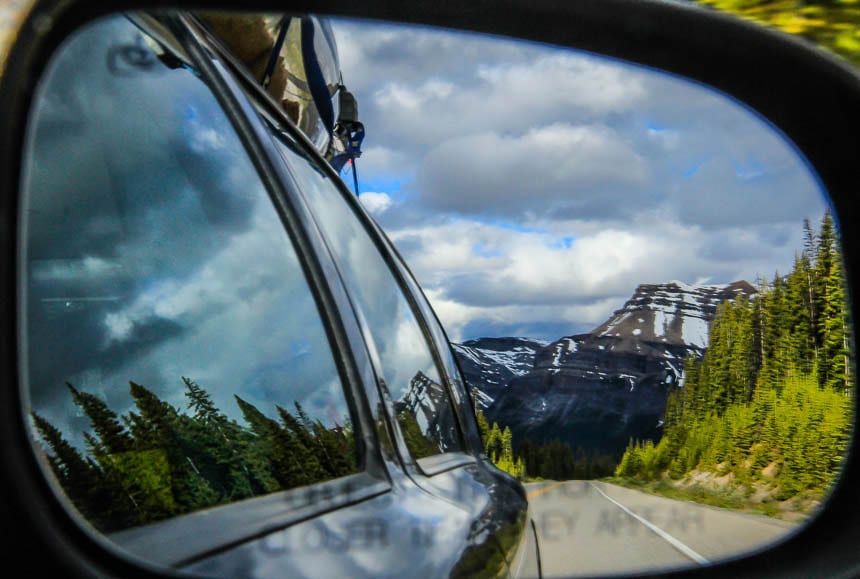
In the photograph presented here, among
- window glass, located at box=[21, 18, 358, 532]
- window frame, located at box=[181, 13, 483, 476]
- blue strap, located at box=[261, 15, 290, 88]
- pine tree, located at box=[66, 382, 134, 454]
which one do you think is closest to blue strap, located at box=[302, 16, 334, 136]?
blue strap, located at box=[261, 15, 290, 88]

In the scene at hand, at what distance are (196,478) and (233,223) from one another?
0.55 m

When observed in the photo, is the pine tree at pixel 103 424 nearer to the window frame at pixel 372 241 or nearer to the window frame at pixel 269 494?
the window frame at pixel 269 494

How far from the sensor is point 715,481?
2219 mm

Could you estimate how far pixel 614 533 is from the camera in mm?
1769

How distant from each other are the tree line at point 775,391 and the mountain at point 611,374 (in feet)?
0.16

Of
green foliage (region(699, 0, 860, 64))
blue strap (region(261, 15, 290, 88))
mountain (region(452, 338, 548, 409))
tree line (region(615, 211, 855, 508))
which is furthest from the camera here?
green foliage (region(699, 0, 860, 64))

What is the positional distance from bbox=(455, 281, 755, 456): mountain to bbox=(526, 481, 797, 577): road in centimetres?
12

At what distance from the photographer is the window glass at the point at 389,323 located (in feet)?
6.70

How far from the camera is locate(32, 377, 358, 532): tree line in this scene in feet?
3.97

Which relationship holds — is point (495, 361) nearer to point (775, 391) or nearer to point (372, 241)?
point (372, 241)

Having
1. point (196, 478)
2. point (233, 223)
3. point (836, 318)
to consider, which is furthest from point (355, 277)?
point (836, 318)

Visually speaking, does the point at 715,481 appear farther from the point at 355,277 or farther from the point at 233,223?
the point at 233,223

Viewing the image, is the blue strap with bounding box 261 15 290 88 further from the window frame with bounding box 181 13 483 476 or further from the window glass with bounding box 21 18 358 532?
the window glass with bounding box 21 18 358 532

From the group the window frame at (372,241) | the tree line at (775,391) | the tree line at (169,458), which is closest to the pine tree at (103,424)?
the tree line at (169,458)
